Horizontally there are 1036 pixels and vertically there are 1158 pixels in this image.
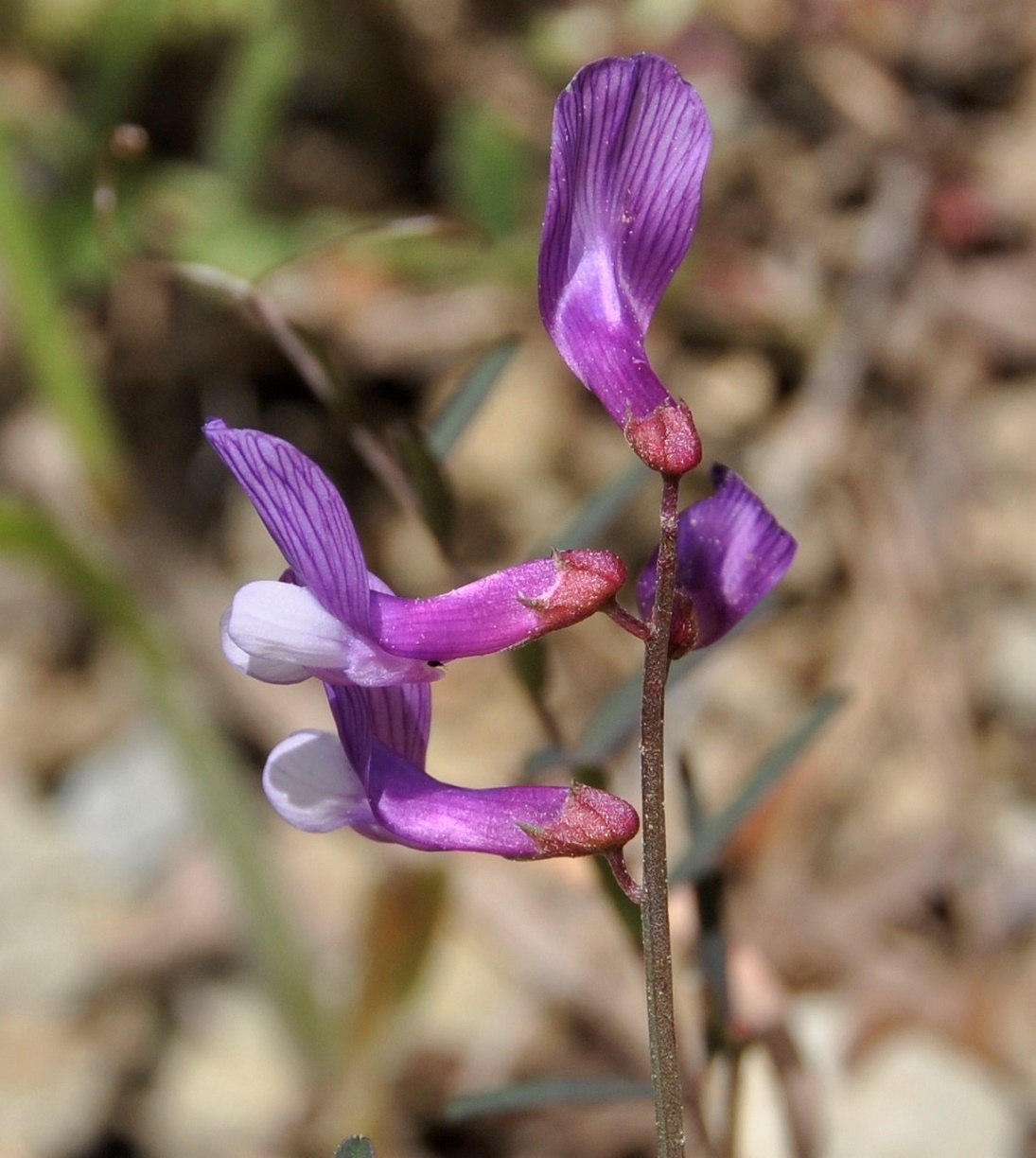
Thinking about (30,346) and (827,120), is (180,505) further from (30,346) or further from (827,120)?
(827,120)

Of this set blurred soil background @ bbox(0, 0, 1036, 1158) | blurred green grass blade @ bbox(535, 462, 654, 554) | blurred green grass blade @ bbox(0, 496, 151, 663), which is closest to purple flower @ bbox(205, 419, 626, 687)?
blurred green grass blade @ bbox(535, 462, 654, 554)

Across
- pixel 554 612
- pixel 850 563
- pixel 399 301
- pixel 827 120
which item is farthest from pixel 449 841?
pixel 827 120

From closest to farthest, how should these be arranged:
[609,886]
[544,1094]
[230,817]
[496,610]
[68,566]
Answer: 1. [496,610]
2. [609,886]
3. [544,1094]
4. [68,566]
5. [230,817]

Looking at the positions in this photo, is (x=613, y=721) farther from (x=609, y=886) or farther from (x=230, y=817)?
(x=230, y=817)

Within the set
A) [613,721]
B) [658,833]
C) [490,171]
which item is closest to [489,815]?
[658,833]

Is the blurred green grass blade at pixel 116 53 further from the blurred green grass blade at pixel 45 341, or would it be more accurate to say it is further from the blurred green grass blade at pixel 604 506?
the blurred green grass blade at pixel 604 506

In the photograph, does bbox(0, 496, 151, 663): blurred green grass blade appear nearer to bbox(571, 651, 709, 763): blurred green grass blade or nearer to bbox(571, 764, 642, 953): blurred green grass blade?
bbox(571, 651, 709, 763): blurred green grass blade
